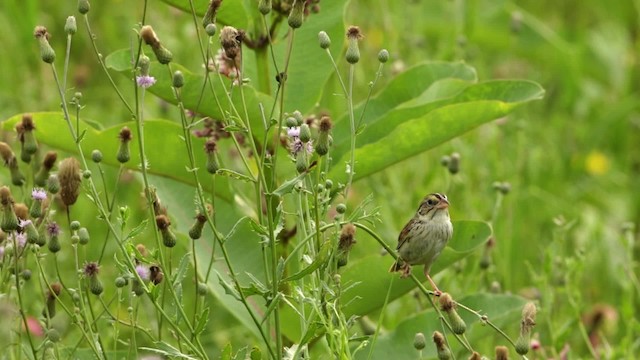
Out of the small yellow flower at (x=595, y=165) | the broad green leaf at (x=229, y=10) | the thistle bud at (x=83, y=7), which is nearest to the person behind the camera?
the thistle bud at (x=83, y=7)

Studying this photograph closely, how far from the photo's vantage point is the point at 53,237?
269 cm

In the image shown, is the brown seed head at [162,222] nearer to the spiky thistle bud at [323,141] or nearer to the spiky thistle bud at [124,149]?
the spiky thistle bud at [124,149]

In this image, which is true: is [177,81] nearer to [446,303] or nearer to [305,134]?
[305,134]

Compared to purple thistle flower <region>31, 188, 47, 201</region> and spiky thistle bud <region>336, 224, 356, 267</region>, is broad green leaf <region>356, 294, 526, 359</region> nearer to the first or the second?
spiky thistle bud <region>336, 224, 356, 267</region>

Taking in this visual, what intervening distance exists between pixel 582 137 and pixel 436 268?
10.0 ft

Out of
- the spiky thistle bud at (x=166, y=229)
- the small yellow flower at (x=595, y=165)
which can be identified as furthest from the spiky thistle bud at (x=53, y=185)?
the small yellow flower at (x=595, y=165)

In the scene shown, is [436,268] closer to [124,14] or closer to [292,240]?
[292,240]

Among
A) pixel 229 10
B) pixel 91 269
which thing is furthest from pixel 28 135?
pixel 229 10

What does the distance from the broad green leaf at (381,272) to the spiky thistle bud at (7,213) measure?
35.0 inches

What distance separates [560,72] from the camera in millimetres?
6273

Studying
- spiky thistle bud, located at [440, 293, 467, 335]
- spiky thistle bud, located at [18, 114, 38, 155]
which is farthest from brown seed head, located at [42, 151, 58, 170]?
spiky thistle bud, located at [440, 293, 467, 335]

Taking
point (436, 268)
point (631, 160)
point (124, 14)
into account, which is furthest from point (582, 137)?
point (436, 268)

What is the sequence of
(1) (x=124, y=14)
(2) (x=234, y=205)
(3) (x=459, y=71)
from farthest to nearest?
1. (1) (x=124, y=14)
2. (3) (x=459, y=71)
3. (2) (x=234, y=205)

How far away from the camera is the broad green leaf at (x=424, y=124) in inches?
123
